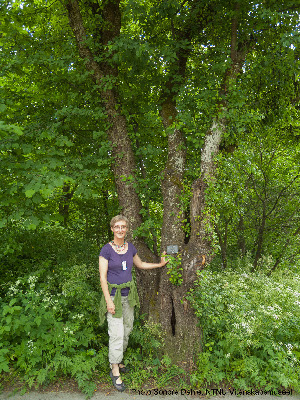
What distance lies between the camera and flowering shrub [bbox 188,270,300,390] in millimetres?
4055

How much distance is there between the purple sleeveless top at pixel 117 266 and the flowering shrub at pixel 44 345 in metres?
0.94

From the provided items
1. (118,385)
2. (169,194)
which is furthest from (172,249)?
(118,385)

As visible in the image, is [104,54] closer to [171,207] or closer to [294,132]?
[171,207]

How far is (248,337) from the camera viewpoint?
435 centimetres

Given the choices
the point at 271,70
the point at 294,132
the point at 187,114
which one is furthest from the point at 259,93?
the point at 187,114

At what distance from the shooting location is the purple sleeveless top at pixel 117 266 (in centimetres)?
396

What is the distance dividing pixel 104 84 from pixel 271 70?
10.2ft

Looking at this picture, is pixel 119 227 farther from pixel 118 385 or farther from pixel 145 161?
pixel 145 161

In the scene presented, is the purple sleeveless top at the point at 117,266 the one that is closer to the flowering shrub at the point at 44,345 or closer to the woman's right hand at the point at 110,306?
the woman's right hand at the point at 110,306

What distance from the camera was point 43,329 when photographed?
164 inches

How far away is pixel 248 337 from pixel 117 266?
7.43 ft

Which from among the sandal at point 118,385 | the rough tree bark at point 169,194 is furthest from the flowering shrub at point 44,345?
A: the rough tree bark at point 169,194

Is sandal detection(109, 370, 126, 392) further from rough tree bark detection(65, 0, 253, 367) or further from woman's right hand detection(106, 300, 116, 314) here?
woman's right hand detection(106, 300, 116, 314)

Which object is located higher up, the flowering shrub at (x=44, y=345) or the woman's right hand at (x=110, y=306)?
the woman's right hand at (x=110, y=306)
